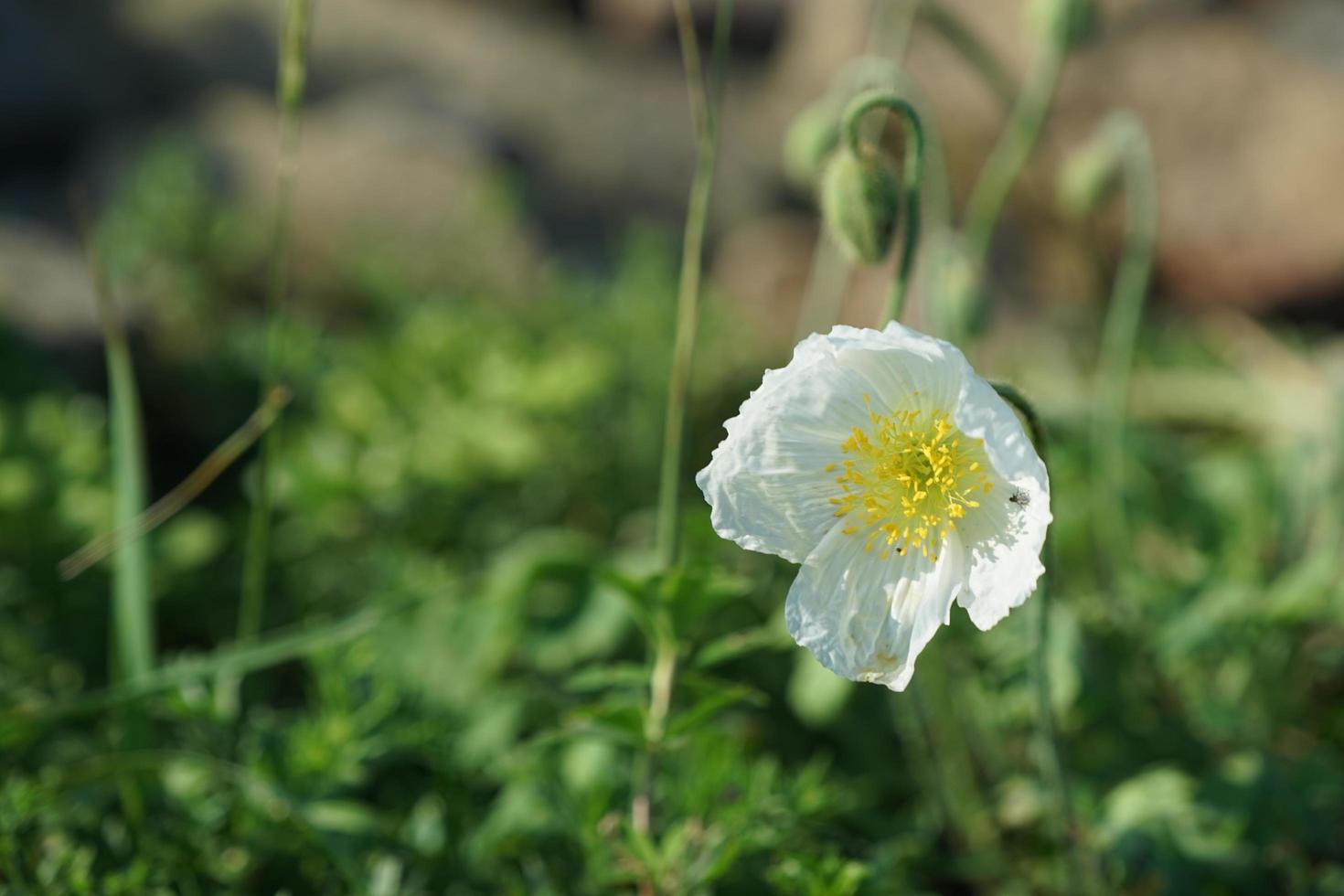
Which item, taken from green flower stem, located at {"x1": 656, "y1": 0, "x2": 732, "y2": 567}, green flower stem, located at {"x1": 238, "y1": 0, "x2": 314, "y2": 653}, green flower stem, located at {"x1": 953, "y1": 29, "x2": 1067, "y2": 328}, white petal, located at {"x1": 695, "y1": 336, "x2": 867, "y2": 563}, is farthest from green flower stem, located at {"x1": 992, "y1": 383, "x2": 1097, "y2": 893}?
green flower stem, located at {"x1": 238, "y1": 0, "x2": 314, "y2": 653}

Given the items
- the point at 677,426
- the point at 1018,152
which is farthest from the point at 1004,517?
the point at 1018,152

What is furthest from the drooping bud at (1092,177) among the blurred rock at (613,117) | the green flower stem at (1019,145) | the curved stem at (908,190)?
the curved stem at (908,190)

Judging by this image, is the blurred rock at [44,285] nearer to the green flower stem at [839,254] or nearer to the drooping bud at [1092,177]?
the green flower stem at [839,254]

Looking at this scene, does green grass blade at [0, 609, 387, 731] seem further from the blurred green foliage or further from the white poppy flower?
the white poppy flower

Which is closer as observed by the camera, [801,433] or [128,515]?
[801,433]

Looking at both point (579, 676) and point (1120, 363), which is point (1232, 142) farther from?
point (579, 676)

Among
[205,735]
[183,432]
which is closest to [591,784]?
[205,735]

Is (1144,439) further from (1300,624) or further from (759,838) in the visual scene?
(759,838)
